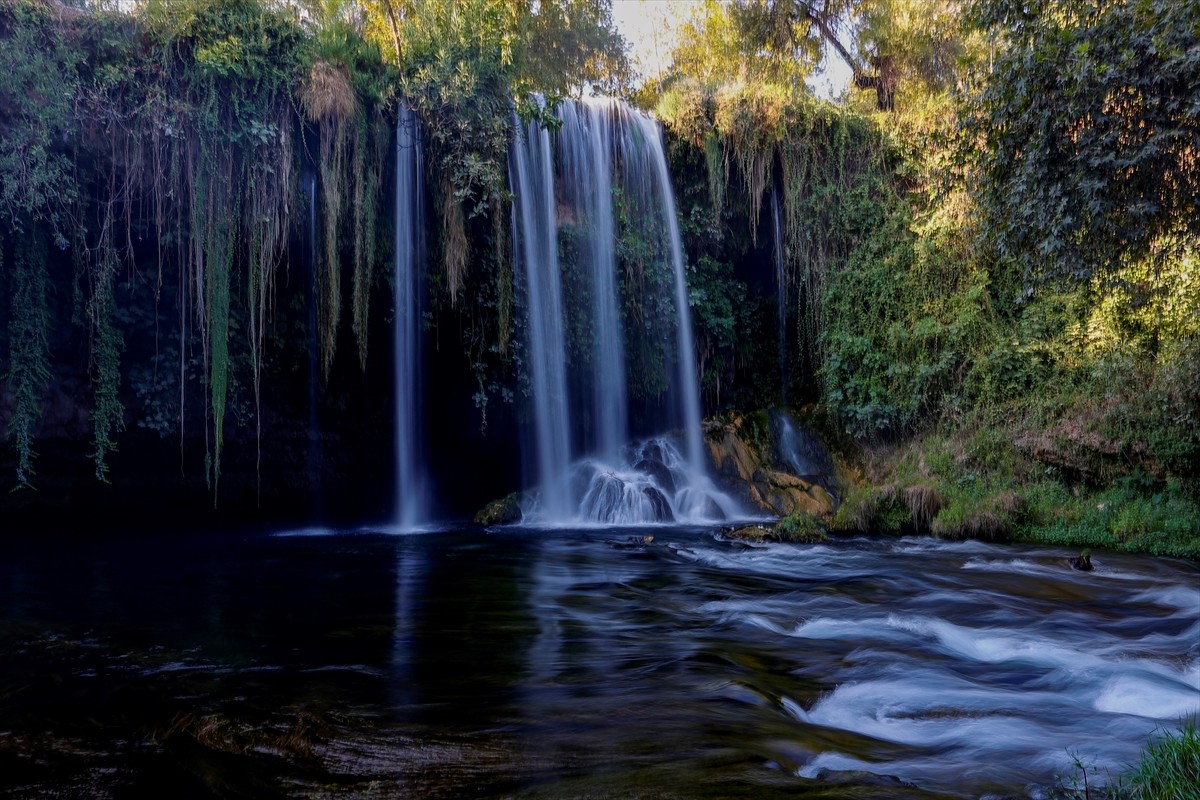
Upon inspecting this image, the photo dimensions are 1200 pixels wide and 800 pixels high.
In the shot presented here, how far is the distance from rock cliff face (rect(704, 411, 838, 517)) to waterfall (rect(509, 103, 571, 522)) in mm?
3129

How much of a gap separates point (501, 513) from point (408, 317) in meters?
3.87

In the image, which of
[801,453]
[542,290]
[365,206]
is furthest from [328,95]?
[801,453]

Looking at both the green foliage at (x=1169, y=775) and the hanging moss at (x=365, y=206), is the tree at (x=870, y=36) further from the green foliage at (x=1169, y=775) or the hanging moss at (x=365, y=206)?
the green foliage at (x=1169, y=775)

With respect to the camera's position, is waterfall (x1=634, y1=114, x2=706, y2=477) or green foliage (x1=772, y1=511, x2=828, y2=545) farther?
waterfall (x1=634, y1=114, x2=706, y2=477)

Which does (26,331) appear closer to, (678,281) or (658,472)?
(658,472)

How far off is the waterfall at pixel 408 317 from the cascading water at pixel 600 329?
1.92 m

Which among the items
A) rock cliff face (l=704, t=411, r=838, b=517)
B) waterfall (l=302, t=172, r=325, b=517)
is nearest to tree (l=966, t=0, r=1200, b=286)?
rock cliff face (l=704, t=411, r=838, b=517)

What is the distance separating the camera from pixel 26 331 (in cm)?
998

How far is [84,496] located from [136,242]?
4395 mm

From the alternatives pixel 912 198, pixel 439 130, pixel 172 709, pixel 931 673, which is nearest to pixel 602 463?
pixel 439 130

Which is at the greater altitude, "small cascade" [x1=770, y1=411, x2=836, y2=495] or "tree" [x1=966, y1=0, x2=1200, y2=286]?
"tree" [x1=966, y1=0, x2=1200, y2=286]

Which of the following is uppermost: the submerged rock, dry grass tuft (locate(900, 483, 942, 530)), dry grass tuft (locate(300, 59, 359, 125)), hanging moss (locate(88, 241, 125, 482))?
dry grass tuft (locate(300, 59, 359, 125))

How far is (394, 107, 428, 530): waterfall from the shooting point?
12.2 metres

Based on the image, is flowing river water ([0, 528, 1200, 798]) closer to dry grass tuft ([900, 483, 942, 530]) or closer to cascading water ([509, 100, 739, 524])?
dry grass tuft ([900, 483, 942, 530])
